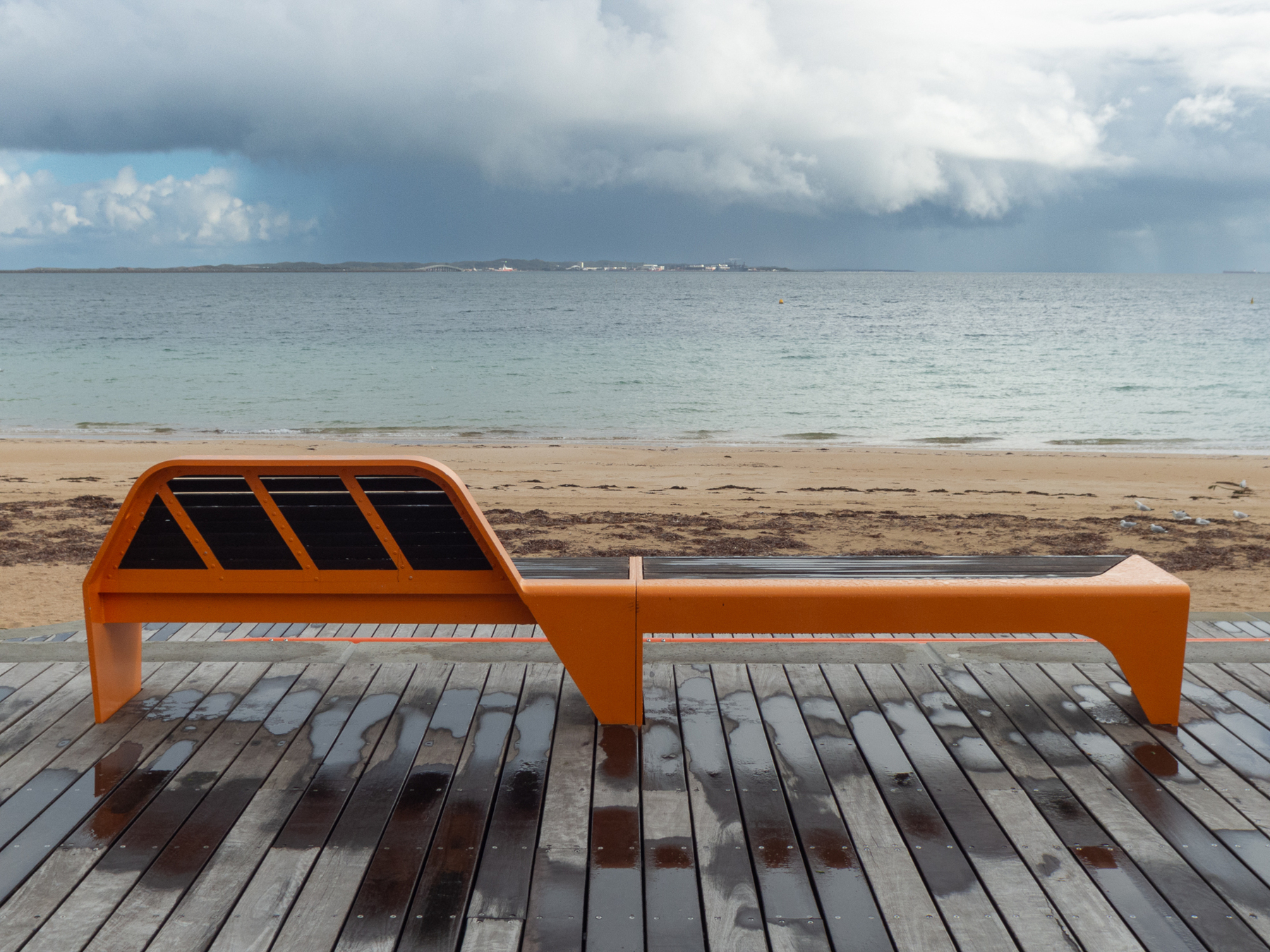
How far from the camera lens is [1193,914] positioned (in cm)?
231

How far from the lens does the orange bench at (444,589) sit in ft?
10.7

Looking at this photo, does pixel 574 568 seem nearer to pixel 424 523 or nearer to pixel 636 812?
pixel 424 523

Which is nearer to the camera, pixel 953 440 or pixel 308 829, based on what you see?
pixel 308 829

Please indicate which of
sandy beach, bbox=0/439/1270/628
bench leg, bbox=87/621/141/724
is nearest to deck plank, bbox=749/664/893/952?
bench leg, bbox=87/621/141/724

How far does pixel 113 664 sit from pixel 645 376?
29602mm

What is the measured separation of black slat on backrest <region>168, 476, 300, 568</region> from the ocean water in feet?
54.1

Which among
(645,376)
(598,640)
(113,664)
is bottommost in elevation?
(645,376)

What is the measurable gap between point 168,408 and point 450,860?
2602 cm

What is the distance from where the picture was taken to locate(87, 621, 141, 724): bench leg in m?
3.38

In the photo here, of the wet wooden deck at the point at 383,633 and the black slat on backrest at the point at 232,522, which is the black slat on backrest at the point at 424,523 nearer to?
the black slat on backrest at the point at 232,522

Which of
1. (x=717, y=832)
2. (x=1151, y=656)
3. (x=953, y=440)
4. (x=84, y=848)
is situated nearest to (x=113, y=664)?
(x=84, y=848)

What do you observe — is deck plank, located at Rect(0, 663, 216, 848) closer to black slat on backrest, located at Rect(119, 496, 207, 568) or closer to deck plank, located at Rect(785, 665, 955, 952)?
black slat on backrest, located at Rect(119, 496, 207, 568)

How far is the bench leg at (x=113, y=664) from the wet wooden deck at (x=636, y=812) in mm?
80

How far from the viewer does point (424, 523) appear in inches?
130
